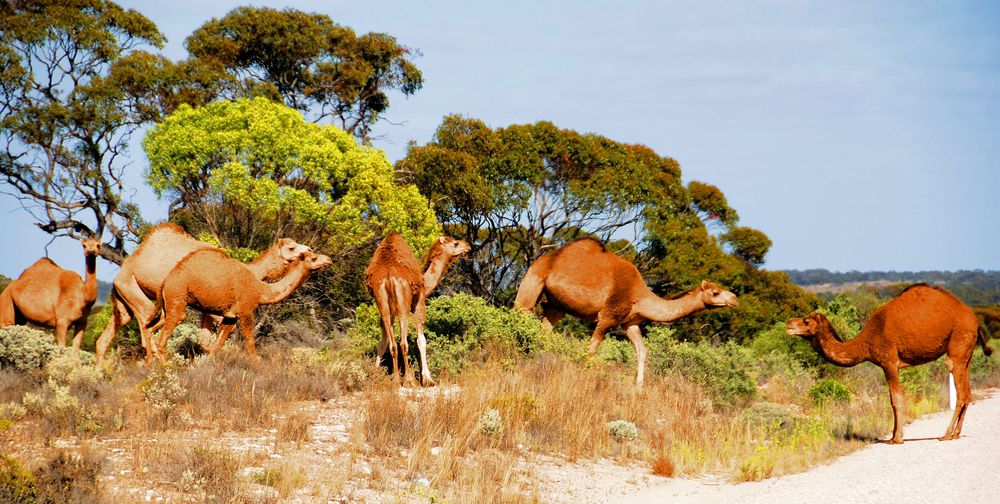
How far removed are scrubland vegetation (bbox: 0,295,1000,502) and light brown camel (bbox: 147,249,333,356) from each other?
1.46ft

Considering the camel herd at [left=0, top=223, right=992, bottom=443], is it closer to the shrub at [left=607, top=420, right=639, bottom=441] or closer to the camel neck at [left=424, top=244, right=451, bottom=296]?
the camel neck at [left=424, top=244, right=451, bottom=296]

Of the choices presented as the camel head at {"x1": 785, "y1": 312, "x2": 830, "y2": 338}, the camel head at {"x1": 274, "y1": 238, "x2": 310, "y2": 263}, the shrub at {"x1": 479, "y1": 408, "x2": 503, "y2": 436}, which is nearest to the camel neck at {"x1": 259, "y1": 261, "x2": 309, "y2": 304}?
the camel head at {"x1": 274, "y1": 238, "x2": 310, "y2": 263}

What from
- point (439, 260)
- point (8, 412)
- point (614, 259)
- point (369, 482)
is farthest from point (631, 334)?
point (8, 412)

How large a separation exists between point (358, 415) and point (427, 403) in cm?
86

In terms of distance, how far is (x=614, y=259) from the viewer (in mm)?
17094

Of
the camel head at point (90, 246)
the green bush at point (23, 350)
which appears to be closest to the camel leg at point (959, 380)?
the green bush at point (23, 350)

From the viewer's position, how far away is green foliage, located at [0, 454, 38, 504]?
6855 millimetres

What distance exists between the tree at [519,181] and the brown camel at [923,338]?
1753cm

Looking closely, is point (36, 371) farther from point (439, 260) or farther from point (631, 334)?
point (631, 334)

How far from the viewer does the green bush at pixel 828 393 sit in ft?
56.5

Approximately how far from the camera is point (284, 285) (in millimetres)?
14625

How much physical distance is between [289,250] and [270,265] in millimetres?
377

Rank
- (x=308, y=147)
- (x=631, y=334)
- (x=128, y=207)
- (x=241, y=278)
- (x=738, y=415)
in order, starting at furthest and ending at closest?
(x=128, y=207) < (x=308, y=147) < (x=631, y=334) < (x=738, y=415) < (x=241, y=278)

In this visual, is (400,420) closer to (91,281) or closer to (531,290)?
(531,290)
